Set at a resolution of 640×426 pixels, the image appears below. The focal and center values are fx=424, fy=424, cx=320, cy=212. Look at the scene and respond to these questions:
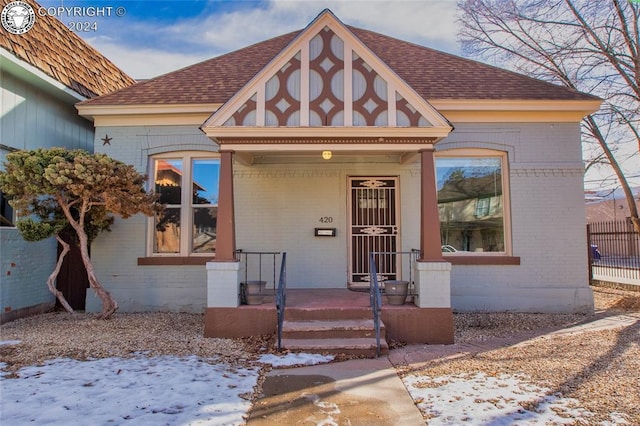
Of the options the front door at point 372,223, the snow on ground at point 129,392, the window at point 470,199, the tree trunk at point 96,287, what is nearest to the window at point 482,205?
the window at point 470,199

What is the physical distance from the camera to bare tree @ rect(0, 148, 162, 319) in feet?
21.6

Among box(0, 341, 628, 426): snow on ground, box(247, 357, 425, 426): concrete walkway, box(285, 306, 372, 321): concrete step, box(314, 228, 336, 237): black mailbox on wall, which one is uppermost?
box(314, 228, 336, 237): black mailbox on wall

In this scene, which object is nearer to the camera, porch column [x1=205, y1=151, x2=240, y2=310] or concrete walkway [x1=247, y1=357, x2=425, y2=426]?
concrete walkway [x1=247, y1=357, x2=425, y2=426]

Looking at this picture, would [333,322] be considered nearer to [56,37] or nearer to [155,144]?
[155,144]

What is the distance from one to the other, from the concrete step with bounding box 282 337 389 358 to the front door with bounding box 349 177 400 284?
275 cm

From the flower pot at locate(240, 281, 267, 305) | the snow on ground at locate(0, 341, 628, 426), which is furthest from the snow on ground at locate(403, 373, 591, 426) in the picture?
the flower pot at locate(240, 281, 267, 305)

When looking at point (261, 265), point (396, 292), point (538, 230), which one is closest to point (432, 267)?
point (396, 292)

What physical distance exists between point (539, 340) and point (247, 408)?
4.63m

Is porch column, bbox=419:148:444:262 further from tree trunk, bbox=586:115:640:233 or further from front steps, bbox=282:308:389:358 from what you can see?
tree trunk, bbox=586:115:640:233

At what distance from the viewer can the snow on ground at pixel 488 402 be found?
3643mm

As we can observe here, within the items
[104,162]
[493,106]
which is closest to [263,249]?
[104,162]

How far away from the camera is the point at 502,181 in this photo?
873 centimetres

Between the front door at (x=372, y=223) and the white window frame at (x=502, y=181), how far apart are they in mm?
1187

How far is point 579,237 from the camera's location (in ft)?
27.6
